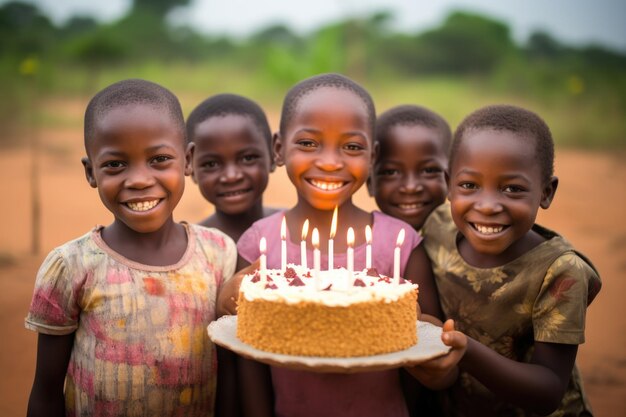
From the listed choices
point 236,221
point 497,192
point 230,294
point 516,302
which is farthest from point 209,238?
point 516,302

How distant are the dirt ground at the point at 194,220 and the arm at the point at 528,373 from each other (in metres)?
3.77

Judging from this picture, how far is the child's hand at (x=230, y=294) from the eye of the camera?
3.36 metres

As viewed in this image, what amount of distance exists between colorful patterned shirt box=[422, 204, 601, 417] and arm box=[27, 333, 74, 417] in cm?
207

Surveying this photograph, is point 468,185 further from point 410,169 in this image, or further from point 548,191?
point 410,169

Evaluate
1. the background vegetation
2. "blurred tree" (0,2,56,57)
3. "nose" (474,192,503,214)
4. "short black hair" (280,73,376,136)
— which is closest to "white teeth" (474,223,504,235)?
"nose" (474,192,503,214)

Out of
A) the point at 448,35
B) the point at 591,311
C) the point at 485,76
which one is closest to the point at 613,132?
the point at 485,76

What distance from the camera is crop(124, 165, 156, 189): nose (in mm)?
3285

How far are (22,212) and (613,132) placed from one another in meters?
18.9

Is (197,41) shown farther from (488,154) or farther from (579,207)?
(488,154)

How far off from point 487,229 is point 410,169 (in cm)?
105

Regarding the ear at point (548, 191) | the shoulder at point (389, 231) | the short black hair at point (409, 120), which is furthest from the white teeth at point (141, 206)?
the ear at point (548, 191)

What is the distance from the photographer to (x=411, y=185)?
173 inches

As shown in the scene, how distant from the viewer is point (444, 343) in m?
2.84

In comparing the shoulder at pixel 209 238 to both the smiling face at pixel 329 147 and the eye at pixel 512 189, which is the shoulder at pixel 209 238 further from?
the eye at pixel 512 189
